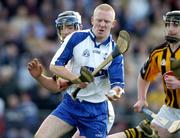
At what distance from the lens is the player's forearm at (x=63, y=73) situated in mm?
11543

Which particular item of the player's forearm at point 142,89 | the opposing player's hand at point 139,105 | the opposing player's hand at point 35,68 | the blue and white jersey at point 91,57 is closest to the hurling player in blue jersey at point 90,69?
the blue and white jersey at point 91,57

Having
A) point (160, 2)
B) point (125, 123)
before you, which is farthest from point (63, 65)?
point (160, 2)

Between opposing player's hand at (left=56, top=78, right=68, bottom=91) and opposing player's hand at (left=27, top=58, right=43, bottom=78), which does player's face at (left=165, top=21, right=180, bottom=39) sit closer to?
opposing player's hand at (left=56, top=78, right=68, bottom=91)

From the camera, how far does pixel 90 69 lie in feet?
38.4

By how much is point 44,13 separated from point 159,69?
28.1 feet

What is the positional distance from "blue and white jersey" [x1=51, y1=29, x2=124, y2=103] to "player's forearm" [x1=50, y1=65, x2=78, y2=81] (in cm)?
5

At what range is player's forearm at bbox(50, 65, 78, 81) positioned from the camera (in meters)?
11.5

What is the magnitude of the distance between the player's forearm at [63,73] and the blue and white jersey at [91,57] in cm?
5

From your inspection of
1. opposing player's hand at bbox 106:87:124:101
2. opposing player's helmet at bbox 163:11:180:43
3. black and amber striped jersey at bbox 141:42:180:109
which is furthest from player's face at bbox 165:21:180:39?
opposing player's hand at bbox 106:87:124:101

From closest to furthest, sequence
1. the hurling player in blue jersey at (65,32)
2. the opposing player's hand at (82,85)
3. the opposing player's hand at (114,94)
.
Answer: the opposing player's hand at (114,94)
the opposing player's hand at (82,85)
the hurling player in blue jersey at (65,32)

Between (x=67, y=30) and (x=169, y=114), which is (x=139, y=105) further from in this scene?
(x=67, y=30)

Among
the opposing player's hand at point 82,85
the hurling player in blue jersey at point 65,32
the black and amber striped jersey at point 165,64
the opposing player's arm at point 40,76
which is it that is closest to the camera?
the opposing player's hand at point 82,85

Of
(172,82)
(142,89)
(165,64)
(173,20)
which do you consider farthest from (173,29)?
(142,89)

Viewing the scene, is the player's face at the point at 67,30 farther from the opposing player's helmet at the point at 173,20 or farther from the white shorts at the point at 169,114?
the white shorts at the point at 169,114
